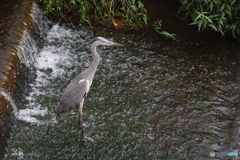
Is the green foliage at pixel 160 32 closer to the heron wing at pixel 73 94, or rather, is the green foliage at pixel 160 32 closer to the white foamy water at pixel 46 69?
the white foamy water at pixel 46 69

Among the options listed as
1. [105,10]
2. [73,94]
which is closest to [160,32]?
[105,10]

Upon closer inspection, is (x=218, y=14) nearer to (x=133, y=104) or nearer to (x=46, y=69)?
(x=133, y=104)

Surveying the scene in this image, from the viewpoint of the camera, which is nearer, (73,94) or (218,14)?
(73,94)

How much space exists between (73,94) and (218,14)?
11.5 ft

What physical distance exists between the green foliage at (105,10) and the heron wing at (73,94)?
2.83 m

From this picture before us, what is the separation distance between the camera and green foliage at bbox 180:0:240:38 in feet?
22.7

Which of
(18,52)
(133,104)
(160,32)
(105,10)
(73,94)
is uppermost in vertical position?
(18,52)

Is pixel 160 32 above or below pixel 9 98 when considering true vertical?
below

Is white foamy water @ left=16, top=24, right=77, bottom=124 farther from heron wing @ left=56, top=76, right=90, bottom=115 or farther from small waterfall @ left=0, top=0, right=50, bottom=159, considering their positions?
heron wing @ left=56, top=76, right=90, bottom=115

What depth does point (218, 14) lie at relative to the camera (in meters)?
7.01

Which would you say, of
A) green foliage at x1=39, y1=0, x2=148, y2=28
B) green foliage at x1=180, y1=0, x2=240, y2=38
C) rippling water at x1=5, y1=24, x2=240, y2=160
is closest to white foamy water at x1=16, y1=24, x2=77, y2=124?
rippling water at x1=5, y1=24, x2=240, y2=160

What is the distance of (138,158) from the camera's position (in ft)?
15.3

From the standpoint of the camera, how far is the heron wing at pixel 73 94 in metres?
5.05

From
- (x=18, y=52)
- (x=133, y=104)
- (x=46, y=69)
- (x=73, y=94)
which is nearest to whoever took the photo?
(x=73, y=94)
